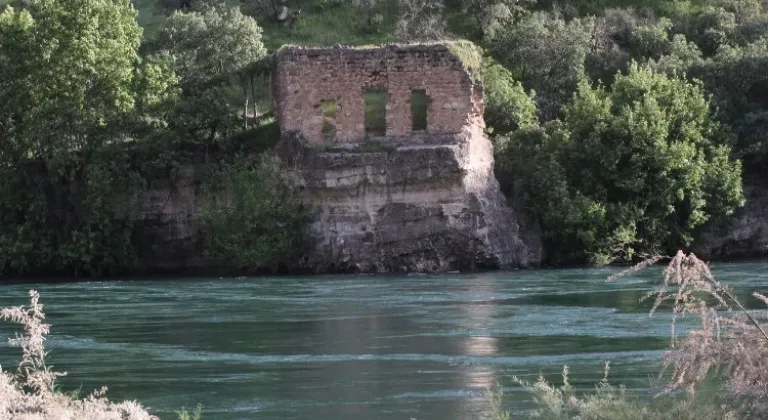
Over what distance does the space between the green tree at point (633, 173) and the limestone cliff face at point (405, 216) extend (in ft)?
5.91

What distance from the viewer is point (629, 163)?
36719 mm

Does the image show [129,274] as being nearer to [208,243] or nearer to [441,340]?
[208,243]

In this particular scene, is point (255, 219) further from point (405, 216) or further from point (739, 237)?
point (739, 237)

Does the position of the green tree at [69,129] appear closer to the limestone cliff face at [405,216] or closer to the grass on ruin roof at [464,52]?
the grass on ruin roof at [464,52]

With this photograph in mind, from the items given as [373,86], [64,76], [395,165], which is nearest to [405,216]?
[395,165]

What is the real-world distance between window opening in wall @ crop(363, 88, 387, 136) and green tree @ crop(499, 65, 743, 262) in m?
4.51

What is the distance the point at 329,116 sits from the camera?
3806 cm

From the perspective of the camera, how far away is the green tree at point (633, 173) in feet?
118

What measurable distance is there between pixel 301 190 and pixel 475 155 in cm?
507

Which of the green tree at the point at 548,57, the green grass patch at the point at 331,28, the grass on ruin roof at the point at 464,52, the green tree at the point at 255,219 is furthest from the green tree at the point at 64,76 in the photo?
the green tree at the point at 548,57

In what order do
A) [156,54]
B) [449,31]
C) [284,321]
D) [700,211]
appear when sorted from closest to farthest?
1. [284,321]
2. [700,211]
3. [156,54]
4. [449,31]

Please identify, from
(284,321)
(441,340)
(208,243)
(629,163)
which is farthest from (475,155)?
(441,340)

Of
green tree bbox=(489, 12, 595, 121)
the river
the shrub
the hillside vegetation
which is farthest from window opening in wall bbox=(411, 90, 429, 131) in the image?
the shrub

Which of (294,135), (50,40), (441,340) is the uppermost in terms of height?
(50,40)
